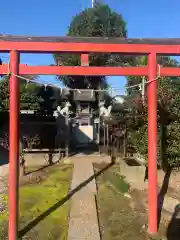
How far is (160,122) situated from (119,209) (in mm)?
3337

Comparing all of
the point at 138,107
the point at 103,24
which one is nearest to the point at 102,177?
the point at 138,107

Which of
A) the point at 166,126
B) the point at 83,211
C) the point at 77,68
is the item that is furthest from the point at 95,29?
the point at 77,68

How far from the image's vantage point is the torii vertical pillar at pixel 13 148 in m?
5.70

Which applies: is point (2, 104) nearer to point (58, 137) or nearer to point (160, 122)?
point (58, 137)

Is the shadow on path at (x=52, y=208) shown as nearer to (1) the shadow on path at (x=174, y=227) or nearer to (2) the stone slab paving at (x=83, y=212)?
(2) the stone slab paving at (x=83, y=212)

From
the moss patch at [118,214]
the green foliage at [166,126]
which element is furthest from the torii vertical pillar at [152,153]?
the green foliage at [166,126]

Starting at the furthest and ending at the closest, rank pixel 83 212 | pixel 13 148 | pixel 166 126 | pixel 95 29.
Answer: pixel 95 29, pixel 166 126, pixel 83 212, pixel 13 148

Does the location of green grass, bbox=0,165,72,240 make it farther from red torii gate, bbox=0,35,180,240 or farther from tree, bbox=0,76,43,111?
tree, bbox=0,76,43,111

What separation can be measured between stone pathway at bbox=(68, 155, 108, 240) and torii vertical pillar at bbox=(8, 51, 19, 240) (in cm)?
110

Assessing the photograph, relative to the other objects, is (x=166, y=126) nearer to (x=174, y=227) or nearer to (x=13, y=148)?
(x=174, y=227)

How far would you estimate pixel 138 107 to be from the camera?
417 inches

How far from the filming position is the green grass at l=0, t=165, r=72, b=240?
20.8 ft

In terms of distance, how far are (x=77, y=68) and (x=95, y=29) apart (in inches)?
843

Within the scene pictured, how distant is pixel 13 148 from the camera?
5.78m
